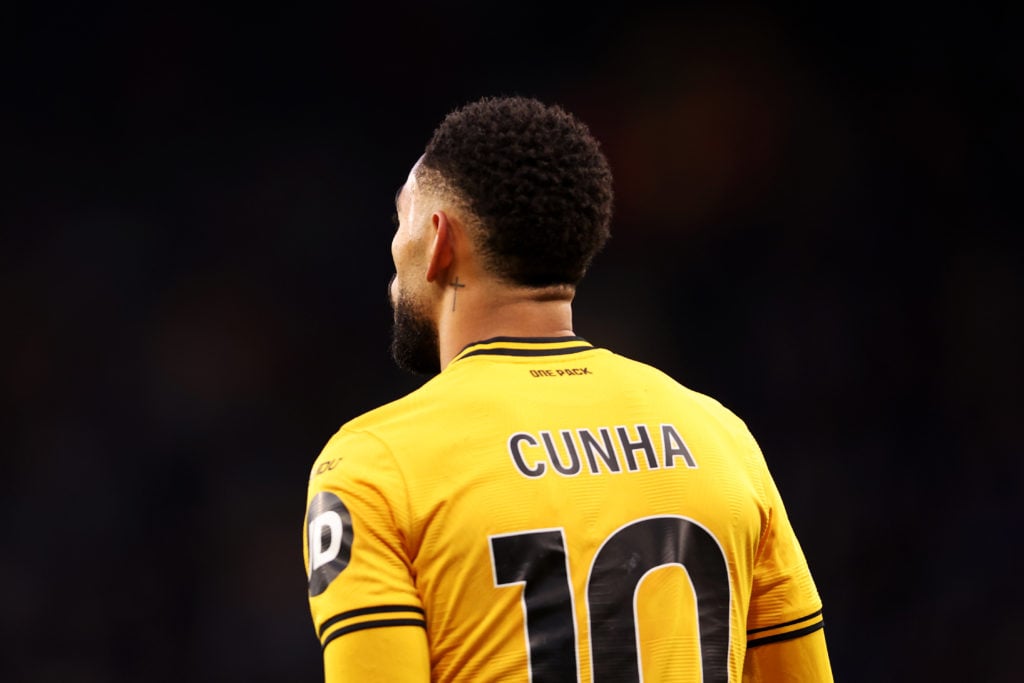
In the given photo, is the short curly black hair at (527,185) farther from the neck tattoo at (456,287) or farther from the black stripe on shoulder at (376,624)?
the black stripe on shoulder at (376,624)

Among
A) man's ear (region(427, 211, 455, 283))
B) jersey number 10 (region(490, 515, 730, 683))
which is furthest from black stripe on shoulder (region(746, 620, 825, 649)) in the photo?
man's ear (region(427, 211, 455, 283))

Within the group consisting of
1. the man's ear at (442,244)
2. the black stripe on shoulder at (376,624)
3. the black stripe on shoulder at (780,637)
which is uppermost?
the man's ear at (442,244)

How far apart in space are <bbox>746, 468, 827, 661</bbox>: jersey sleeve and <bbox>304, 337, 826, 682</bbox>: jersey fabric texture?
3 centimetres

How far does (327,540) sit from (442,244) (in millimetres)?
308

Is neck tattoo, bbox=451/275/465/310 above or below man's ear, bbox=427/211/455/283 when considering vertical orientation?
below

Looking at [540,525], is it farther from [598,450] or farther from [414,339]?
[414,339]

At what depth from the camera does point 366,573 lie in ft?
2.89

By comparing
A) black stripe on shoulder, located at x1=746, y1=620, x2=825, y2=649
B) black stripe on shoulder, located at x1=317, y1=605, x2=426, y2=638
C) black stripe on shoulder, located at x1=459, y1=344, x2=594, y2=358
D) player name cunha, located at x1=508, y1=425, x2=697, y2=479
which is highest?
black stripe on shoulder, located at x1=459, y1=344, x2=594, y2=358

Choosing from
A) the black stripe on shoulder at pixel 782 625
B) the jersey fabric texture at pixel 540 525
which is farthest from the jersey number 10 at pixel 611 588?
the black stripe on shoulder at pixel 782 625

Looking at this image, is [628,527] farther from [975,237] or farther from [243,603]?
[975,237]

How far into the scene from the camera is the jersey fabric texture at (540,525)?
89 cm

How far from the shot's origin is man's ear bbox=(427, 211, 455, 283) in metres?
1.07

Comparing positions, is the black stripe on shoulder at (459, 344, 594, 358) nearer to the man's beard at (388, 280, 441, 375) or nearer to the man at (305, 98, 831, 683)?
the man at (305, 98, 831, 683)

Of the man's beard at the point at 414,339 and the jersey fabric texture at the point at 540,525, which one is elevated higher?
the man's beard at the point at 414,339
